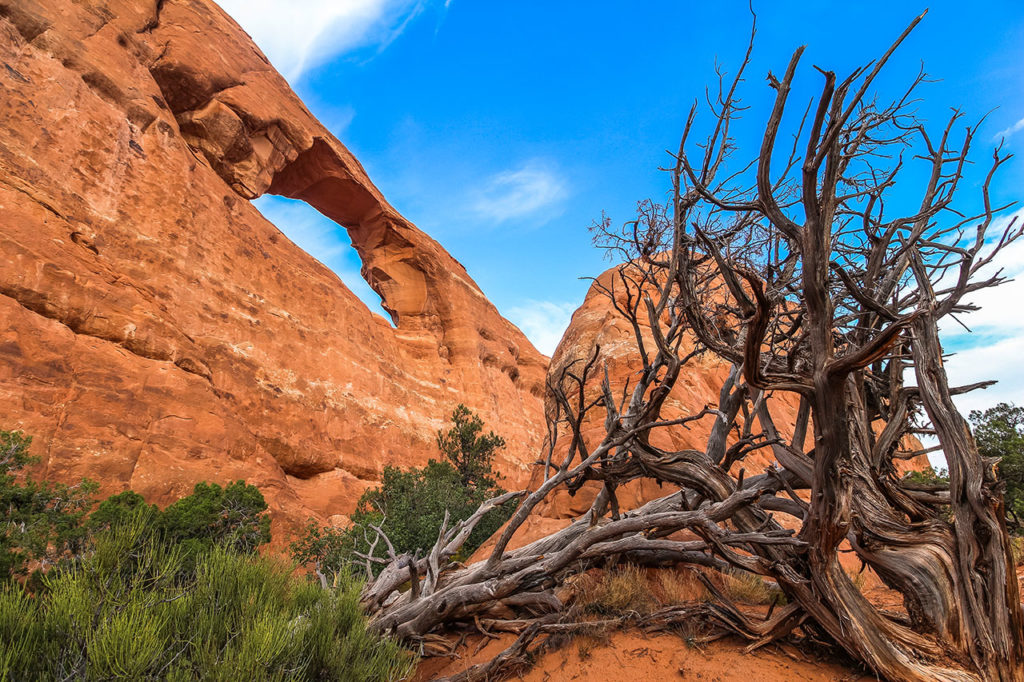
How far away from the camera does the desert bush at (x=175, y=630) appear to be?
3213 millimetres

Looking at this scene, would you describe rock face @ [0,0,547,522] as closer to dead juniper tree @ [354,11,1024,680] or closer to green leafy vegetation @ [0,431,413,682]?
green leafy vegetation @ [0,431,413,682]

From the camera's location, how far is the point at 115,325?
1538cm

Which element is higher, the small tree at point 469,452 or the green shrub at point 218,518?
the small tree at point 469,452

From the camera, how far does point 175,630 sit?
3854mm

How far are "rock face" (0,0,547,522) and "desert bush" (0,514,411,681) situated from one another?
36.6ft

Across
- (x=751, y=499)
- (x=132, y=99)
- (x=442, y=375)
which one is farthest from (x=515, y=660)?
(x=442, y=375)

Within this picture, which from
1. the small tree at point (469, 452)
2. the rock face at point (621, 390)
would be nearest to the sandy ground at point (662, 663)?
the rock face at point (621, 390)

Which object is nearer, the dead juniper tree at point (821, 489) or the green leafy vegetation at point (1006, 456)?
the dead juniper tree at point (821, 489)

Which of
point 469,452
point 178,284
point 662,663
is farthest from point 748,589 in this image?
point 178,284

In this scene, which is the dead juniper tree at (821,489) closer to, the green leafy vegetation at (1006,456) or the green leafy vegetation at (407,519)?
the green leafy vegetation at (407,519)

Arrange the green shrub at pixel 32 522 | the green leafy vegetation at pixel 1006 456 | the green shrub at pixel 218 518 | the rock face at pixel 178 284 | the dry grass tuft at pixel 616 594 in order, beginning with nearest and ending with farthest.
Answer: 1. the dry grass tuft at pixel 616 594
2. the green shrub at pixel 32 522
3. the green shrub at pixel 218 518
4. the green leafy vegetation at pixel 1006 456
5. the rock face at pixel 178 284

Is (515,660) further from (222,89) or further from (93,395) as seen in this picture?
(222,89)

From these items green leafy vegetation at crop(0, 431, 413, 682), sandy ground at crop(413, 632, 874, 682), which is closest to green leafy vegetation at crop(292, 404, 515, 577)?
green leafy vegetation at crop(0, 431, 413, 682)

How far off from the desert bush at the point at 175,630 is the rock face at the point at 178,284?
1114 cm
